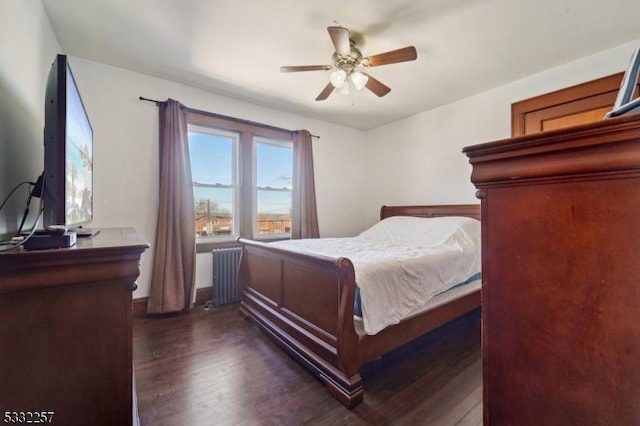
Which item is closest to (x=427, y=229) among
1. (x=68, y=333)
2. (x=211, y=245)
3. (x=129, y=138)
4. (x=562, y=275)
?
(x=211, y=245)

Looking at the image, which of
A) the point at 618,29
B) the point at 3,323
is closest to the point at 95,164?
the point at 3,323

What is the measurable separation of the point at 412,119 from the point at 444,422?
3722 mm

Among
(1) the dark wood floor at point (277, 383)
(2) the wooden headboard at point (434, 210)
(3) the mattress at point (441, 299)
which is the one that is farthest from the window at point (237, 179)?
(3) the mattress at point (441, 299)

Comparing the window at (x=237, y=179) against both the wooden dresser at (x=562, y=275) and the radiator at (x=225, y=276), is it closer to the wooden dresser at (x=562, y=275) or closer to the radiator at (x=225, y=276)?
the radiator at (x=225, y=276)

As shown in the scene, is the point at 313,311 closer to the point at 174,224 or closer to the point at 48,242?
the point at 48,242

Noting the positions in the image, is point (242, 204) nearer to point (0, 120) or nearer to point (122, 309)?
point (0, 120)

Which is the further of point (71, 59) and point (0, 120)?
point (71, 59)

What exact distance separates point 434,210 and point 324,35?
252 cm

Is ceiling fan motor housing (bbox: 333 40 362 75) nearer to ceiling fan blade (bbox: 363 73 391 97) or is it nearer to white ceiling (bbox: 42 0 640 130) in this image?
white ceiling (bbox: 42 0 640 130)

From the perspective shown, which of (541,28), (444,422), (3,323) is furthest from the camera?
(541,28)

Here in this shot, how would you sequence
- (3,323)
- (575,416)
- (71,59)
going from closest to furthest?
(575,416)
(3,323)
(71,59)

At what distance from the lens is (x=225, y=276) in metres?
3.22

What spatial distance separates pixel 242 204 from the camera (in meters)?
3.52

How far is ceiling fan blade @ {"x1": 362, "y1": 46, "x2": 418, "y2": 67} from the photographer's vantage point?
1965 mm
